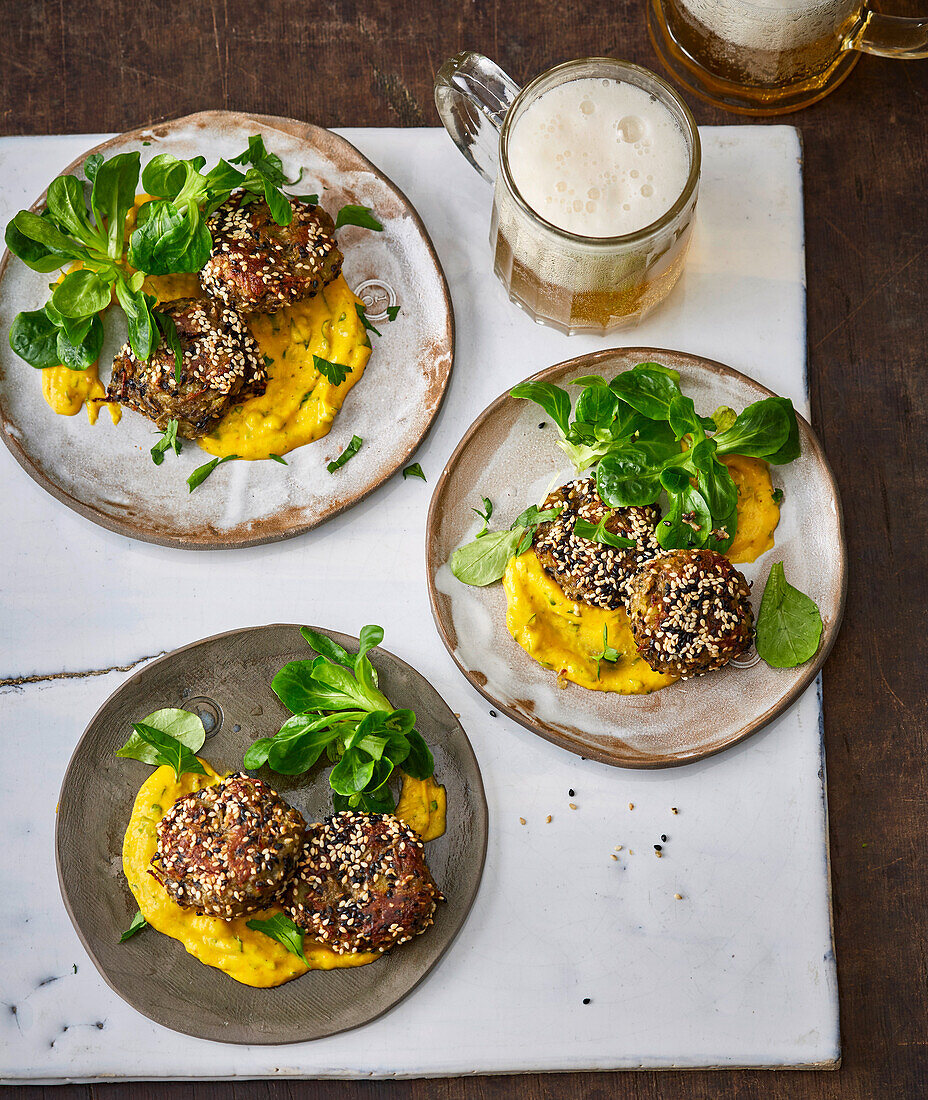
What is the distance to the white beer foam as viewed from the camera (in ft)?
5.25

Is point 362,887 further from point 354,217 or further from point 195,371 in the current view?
point 354,217

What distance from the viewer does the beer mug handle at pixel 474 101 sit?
1649mm

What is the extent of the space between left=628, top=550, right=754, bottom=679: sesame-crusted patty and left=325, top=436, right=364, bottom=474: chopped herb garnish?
1.82ft

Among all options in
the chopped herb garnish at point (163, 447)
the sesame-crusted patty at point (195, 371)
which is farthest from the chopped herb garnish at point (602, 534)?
the chopped herb garnish at point (163, 447)

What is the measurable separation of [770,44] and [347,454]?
1.05 metres

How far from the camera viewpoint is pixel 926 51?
5.89ft

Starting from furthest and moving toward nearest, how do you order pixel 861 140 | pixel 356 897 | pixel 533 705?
pixel 861 140 < pixel 533 705 < pixel 356 897

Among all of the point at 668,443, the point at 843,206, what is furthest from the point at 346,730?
the point at 843,206

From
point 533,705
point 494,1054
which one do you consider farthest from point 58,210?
point 494,1054

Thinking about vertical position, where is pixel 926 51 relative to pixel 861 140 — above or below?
above

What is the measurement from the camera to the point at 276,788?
1.71 meters

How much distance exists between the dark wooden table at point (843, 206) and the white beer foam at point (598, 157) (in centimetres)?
35

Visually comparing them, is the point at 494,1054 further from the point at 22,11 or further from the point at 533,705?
the point at 22,11

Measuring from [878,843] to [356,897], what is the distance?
972 millimetres
